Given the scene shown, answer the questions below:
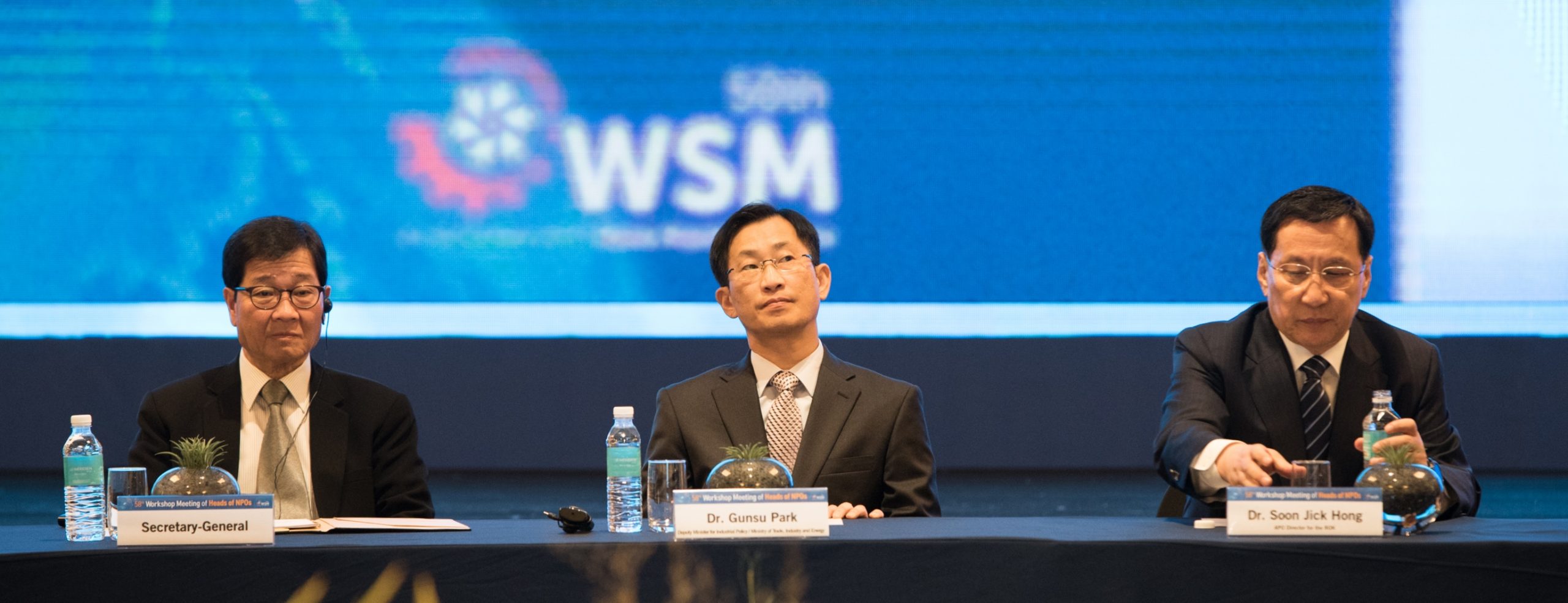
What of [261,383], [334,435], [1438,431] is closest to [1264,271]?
[1438,431]

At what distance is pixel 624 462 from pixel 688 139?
13.1 ft

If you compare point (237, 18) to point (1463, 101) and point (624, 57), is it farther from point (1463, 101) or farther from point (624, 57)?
point (1463, 101)

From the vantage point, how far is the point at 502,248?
5.88m

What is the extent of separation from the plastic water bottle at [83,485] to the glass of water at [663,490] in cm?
79

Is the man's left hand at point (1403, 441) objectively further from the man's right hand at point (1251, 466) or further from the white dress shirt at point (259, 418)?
the white dress shirt at point (259, 418)

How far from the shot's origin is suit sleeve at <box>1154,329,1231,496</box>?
86.4 inches

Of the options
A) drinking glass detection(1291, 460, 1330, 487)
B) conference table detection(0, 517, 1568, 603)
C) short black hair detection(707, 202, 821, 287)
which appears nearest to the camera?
conference table detection(0, 517, 1568, 603)

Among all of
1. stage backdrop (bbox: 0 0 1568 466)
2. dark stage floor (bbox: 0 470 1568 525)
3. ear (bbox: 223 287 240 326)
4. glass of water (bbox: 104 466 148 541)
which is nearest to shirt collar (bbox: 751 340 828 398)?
ear (bbox: 223 287 240 326)

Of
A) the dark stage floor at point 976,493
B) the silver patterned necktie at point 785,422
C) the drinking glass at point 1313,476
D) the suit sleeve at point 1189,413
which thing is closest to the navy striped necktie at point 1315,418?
Result: the suit sleeve at point 1189,413

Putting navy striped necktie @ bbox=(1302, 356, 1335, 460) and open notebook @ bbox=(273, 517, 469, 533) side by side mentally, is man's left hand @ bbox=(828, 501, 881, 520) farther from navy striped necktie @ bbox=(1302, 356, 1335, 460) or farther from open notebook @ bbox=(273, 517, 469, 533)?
navy striped necktie @ bbox=(1302, 356, 1335, 460)

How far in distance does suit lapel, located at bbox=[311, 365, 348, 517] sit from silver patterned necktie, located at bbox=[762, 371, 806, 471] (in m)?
0.80

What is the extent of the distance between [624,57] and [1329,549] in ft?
15.4


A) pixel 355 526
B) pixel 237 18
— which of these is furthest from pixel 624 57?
pixel 355 526

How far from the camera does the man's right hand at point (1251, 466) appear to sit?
1.93 metres
